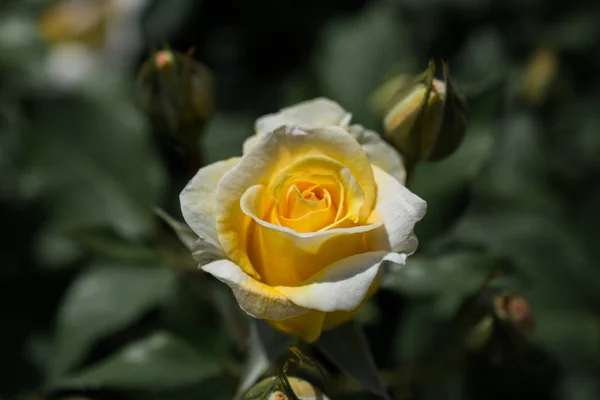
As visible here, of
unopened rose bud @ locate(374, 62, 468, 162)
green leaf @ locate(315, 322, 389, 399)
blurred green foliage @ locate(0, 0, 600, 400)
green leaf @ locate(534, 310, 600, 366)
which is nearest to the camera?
green leaf @ locate(315, 322, 389, 399)

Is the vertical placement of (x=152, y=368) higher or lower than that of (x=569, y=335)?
higher

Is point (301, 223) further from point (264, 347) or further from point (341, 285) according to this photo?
point (264, 347)

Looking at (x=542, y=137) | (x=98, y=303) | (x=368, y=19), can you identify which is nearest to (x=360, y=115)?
(x=368, y=19)

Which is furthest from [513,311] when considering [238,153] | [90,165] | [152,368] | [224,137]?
[90,165]

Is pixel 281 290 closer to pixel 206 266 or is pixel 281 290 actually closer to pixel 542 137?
pixel 206 266

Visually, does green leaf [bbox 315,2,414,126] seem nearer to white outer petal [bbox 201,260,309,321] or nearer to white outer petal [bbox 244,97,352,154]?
white outer petal [bbox 244,97,352,154]

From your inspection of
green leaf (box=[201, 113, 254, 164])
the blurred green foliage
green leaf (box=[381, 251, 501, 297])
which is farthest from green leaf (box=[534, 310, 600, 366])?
green leaf (box=[201, 113, 254, 164])
